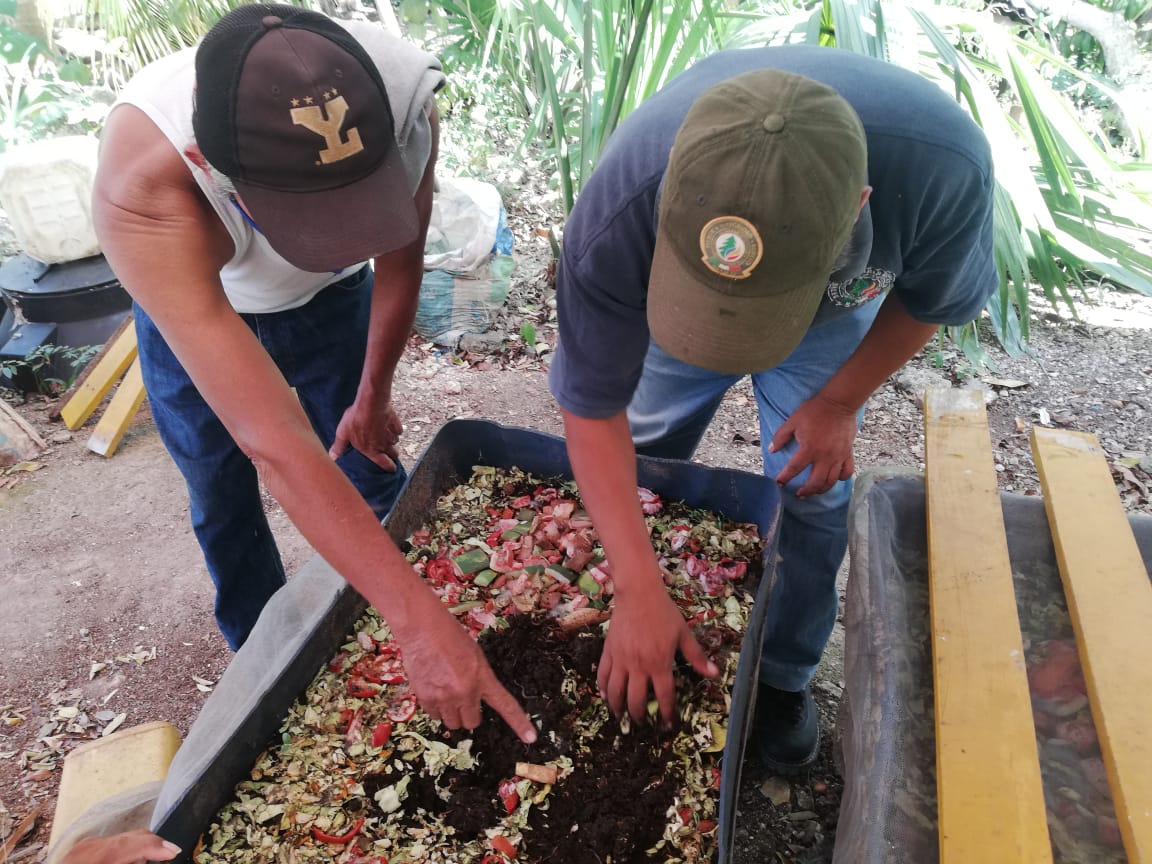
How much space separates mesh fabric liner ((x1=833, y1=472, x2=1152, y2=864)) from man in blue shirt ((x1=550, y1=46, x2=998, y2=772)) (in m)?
0.19

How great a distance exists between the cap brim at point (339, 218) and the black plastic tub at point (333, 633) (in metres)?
0.54

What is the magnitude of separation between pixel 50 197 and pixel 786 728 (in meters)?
3.80

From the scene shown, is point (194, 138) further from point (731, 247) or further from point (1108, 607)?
point (1108, 607)

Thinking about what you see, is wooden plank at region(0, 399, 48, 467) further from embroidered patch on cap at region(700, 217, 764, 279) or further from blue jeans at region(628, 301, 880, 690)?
embroidered patch on cap at region(700, 217, 764, 279)

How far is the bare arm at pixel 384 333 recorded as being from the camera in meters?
1.62

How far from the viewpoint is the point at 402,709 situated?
4.16 ft

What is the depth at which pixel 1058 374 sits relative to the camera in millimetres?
3381

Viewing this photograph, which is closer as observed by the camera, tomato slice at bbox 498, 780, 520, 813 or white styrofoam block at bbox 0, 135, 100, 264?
tomato slice at bbox 498, 780, 520, 813

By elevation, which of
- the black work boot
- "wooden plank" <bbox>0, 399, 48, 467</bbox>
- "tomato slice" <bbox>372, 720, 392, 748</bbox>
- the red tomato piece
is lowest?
"wooden plank" <bbox>0, 399, 48, 467</bbox>

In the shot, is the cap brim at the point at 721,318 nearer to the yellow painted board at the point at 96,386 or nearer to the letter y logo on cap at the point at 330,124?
the letter y logo on cap at the point at 330,124

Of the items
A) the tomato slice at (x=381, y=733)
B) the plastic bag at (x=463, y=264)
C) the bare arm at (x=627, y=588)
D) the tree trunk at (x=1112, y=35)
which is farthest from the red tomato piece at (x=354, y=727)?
the tree trunk at (x=1112, y=35)

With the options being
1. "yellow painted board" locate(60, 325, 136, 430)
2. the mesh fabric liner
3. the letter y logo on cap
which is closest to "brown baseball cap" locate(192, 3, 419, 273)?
the letter y logo on cap

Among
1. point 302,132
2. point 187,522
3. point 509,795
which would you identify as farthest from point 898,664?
point 187,522

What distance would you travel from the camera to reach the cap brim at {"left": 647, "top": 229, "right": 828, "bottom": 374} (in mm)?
906
